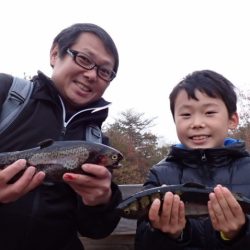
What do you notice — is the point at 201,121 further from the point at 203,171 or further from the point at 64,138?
the point at 64,138

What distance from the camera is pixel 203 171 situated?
3625mm

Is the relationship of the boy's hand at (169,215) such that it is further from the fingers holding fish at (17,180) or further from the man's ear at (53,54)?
the man's ear at (53,54)

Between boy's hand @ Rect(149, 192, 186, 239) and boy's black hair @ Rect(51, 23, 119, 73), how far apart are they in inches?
61.4

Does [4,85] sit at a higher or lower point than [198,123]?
higher

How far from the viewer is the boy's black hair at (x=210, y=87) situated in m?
3.83

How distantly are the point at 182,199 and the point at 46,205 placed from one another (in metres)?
1.08

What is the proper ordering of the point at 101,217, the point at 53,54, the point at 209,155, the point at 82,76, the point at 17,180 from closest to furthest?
the point at 17,180 < the point at 101,217 < the point at 209,155 < the point at 82,76 < the point at 53,54

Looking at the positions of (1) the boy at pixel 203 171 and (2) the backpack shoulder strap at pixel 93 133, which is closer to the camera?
(1) the boy at pixel 203 171

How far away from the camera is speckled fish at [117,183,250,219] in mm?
3080

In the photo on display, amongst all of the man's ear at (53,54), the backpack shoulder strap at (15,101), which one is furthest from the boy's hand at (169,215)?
the man's ear at (53,54)

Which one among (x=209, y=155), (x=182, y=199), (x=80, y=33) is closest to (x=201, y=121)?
(x=209, y=155)

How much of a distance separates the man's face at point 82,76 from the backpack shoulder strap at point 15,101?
1.15ft

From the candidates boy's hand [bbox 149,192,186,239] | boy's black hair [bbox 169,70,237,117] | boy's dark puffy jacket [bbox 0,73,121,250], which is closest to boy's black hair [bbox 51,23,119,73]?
boy's dark puffy jacket [bbox 0,73,121,250]

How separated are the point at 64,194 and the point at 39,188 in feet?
0.80
